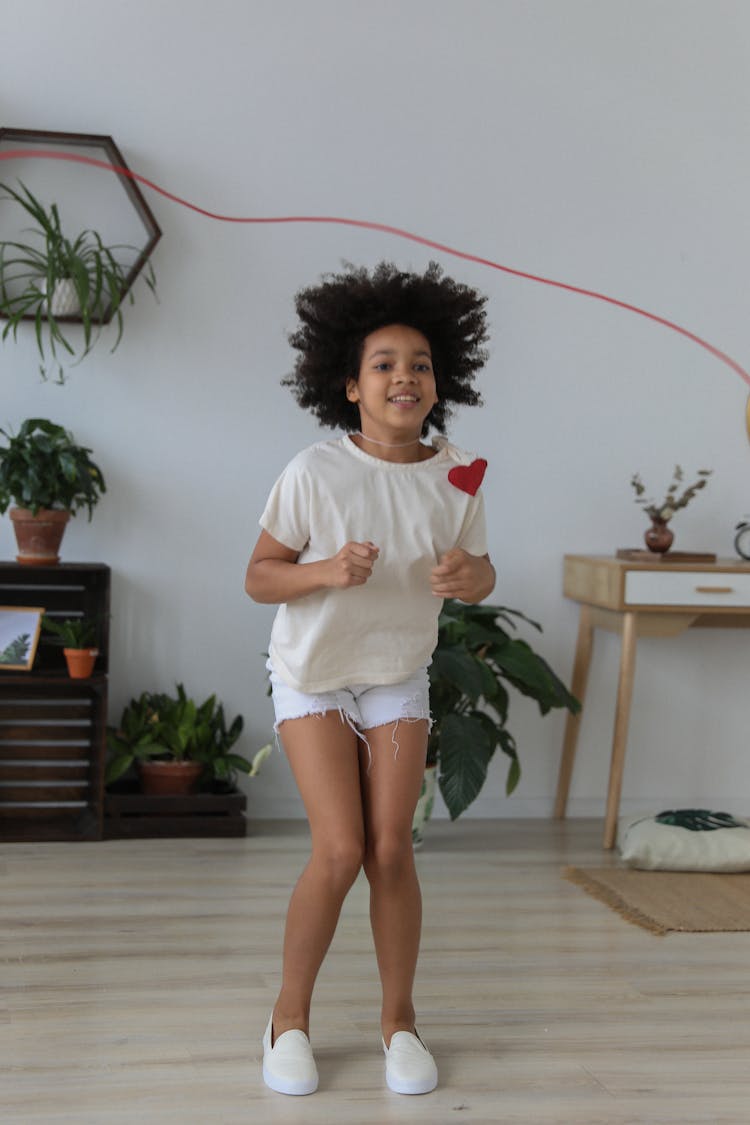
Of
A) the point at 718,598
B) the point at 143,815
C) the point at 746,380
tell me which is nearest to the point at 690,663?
the point at 718,598

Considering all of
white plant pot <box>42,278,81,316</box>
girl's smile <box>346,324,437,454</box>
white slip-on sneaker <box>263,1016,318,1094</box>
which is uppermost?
white plant pot <box>42,278,81,316</box>

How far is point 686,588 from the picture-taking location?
344cm

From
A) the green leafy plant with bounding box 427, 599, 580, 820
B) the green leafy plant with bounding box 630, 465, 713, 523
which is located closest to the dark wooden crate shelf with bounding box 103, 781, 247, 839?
the green leafy plant with bounding box 427, 599, 580, 820

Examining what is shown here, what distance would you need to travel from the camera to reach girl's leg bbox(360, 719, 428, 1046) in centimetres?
185

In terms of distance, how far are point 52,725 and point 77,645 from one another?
31cm

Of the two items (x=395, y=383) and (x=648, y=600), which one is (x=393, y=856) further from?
(x=648, y=600)

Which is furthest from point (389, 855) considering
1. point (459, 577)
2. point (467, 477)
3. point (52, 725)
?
point (52, 725)

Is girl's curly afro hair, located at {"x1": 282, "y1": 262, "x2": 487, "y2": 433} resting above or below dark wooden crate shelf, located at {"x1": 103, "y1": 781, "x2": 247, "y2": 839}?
above

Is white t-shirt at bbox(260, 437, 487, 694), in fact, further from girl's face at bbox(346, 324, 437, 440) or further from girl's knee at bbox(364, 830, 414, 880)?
girl's knee at bbox(364, 830, 414, 880)

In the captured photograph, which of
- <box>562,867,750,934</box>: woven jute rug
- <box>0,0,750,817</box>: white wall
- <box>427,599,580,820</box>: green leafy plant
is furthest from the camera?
<box>0,0,750,817</box>: white wall

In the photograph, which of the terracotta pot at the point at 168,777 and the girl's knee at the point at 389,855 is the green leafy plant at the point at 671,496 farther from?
the girl's knee at the point at 389,855

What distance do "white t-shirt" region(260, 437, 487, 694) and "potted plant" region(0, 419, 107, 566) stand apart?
1.48 metres

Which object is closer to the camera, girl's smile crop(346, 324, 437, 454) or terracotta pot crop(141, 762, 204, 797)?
girl's smile crop(346, 324, 437, 454)

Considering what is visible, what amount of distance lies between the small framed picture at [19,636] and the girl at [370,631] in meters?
1.53
